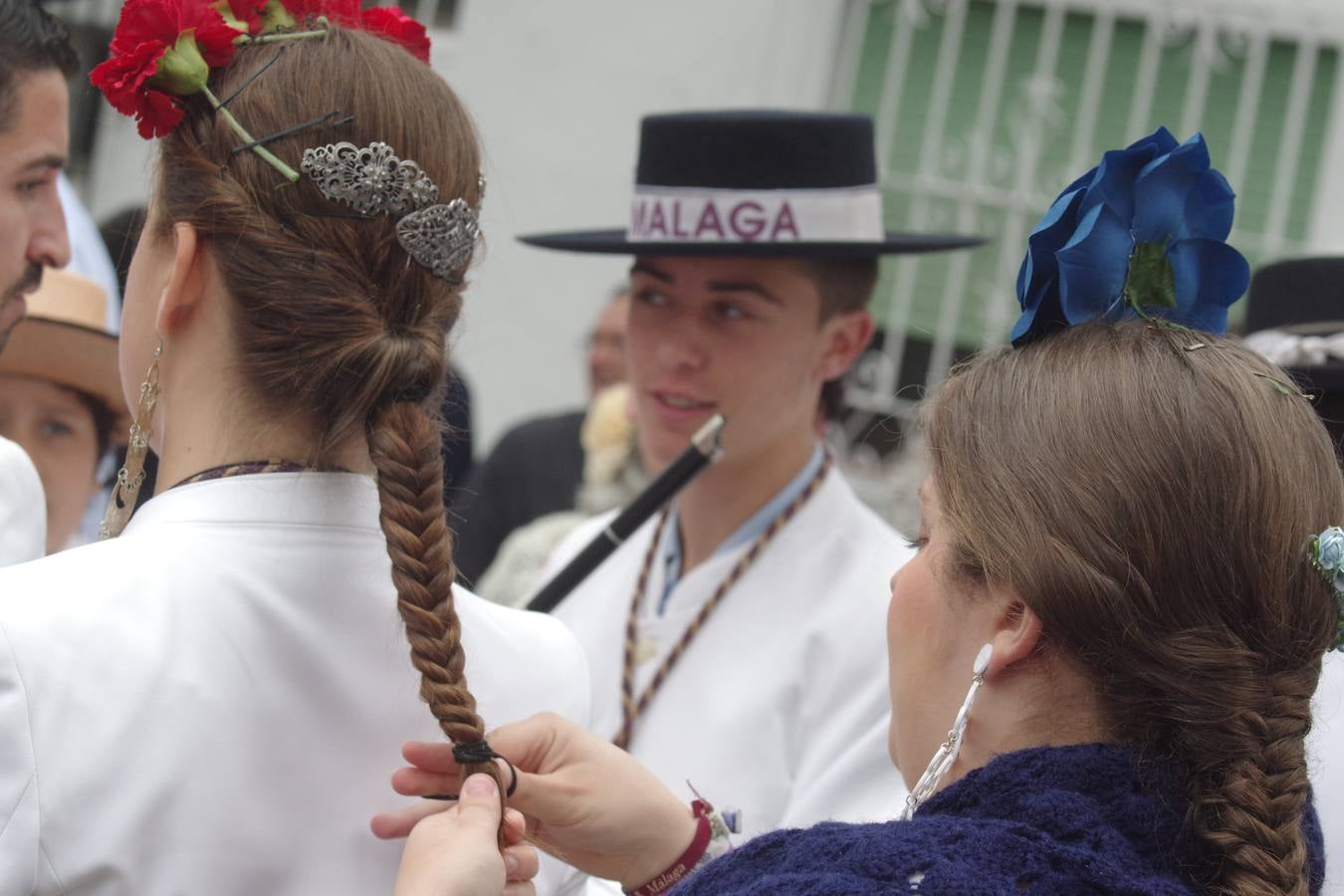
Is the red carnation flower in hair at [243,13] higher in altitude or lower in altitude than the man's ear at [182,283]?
higher

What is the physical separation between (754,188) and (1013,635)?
156 cm

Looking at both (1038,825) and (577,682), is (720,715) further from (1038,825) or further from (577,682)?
(1038,825)

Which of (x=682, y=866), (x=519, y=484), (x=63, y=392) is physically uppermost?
(x=63, y=392)

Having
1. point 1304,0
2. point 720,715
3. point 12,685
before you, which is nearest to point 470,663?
point 12,685

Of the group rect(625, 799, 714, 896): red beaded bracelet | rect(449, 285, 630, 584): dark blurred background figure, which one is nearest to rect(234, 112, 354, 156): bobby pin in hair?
rect(625, 799, 714, 896): red beaded bracelet

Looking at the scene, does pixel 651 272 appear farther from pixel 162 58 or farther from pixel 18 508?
pixel 162 58

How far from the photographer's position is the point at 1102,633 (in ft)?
4.42

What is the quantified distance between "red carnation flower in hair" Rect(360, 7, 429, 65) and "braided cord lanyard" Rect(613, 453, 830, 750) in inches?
54.8

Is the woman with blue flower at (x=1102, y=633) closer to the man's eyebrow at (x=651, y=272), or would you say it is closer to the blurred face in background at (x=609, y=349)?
the man's eyebrow at (x=651, y=272)

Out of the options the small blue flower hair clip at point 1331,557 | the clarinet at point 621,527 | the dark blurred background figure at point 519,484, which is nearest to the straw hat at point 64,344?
the clarinet at point 621,527

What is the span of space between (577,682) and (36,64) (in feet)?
4.04

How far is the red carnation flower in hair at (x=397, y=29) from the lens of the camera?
1621 millimetres

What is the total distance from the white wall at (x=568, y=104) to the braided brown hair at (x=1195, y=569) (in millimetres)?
4711

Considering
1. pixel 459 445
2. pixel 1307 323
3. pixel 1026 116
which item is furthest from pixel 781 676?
pixel 1026 116
